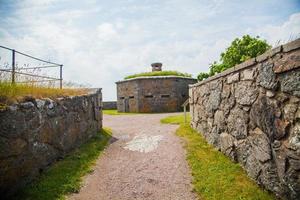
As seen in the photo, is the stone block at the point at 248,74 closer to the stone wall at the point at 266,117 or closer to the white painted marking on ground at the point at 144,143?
the stone wall at the point at 266,117

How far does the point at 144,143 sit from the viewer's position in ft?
27.5

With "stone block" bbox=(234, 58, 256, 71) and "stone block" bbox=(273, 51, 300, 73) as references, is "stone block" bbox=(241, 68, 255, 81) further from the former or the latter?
"stone block" bbox=(273, 51, 300, 73)

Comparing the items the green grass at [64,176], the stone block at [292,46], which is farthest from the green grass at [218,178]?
the green grass at [64,176]

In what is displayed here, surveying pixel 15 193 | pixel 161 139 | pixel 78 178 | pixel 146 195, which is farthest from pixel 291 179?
pixel 161 139

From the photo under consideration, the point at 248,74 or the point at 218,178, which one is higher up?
the point at 248,74

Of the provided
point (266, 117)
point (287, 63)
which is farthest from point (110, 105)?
point (287, 63)

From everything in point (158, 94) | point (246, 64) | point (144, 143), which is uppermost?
point (158, 94)

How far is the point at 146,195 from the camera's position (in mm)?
4762

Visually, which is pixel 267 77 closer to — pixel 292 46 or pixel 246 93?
pixel 292 46

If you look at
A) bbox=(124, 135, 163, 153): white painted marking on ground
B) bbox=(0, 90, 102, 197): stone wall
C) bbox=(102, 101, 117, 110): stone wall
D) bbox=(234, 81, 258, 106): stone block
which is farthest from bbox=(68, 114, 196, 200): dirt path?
bbox=(102, 101, 117, 110): stone wall

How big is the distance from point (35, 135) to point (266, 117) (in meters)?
4.25

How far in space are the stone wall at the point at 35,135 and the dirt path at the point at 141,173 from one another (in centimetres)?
98

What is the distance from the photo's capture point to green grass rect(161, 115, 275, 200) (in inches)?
173

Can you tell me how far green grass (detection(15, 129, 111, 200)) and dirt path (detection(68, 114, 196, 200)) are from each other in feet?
0.66
